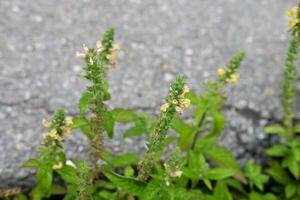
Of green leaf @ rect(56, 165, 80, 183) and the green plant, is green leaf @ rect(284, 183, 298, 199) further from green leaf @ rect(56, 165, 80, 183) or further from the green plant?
green leaf @ rect(56, 165, 80, 183)

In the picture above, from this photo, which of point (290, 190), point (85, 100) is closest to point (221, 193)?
point (290, 190)

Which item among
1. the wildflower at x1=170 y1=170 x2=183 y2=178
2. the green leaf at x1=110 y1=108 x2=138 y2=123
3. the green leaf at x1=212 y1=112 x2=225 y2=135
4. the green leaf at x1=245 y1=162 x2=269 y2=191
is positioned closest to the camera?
the wildflower at x1=170 y1=170 x2=183 y2=178

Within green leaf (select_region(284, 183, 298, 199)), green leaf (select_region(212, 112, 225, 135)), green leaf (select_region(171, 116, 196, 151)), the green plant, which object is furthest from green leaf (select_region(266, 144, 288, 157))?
green leaf (select_region(171, 116, 196, 151))

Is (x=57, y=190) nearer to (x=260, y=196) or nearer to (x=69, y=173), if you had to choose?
(x=69, y=173)

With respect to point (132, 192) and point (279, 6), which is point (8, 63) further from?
point (279, 6)

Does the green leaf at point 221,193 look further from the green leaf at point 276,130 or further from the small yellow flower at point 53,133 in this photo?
the small yellow flower at point 53,133

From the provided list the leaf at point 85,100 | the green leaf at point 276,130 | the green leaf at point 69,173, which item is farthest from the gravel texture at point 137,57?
the leaf at point 85,100

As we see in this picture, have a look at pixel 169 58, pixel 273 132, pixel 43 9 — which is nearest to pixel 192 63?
pixel 169 58
